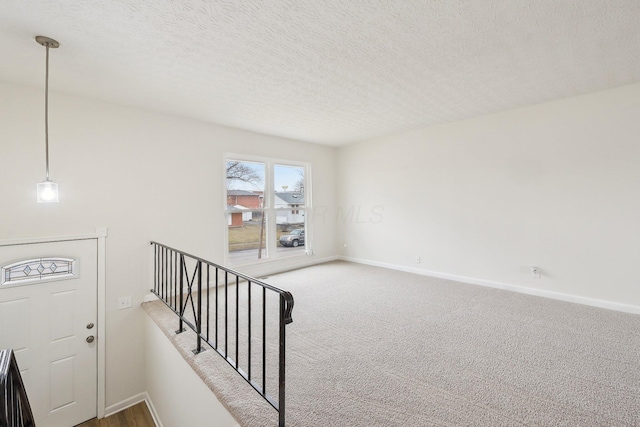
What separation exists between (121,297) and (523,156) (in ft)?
16.6

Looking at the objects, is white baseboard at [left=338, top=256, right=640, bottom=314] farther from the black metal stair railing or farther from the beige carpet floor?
the black metal stair railing

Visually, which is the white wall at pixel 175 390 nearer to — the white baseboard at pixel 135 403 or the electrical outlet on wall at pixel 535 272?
the white baseboard at pixel 135 403

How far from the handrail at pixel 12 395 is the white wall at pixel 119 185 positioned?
1.87 m

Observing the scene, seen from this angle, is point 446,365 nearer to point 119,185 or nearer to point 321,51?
point 321,51

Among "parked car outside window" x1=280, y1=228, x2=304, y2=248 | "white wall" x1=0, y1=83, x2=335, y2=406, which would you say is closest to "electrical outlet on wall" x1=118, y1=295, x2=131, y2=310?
"white wall" x1=0, y1=83, x2=335, y2=406

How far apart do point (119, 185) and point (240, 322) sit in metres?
2.02

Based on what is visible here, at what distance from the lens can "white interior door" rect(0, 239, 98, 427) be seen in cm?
249

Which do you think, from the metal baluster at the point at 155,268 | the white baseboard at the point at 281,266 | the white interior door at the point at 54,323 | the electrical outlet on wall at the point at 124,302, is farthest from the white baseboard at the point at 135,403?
the white baseboard at the point at 281,266

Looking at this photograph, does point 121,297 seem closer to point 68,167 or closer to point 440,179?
point 68,167

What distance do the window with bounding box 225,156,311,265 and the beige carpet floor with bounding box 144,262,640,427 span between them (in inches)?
55.4

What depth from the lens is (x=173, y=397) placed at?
2400 millimetres

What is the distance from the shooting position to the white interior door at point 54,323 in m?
2.49

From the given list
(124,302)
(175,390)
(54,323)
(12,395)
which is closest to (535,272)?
(175,390)

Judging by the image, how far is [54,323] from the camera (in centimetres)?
268
